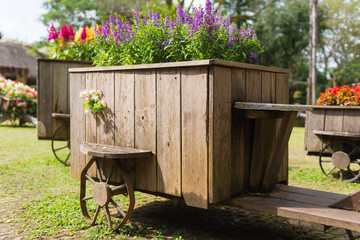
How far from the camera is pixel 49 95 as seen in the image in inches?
243

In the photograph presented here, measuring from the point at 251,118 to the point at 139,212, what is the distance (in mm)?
1853

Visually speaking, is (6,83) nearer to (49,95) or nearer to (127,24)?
(49,95)

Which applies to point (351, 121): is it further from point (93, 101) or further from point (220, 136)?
point (93, 101)

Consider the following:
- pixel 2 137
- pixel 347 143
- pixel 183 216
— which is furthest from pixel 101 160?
pixel 2 137

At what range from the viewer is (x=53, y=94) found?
619 cm

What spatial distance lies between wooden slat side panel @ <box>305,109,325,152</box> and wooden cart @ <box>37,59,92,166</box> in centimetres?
382

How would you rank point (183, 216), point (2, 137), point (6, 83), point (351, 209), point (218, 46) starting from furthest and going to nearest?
point (6, 83), point (2, 137), point (183, 216), point (218, 46), point (351, 209)

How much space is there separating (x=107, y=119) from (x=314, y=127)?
3.78m

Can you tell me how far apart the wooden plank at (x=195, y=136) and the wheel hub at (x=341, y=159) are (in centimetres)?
365

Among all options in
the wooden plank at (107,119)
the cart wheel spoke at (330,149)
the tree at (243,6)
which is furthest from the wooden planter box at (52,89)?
the tree at (243,6)

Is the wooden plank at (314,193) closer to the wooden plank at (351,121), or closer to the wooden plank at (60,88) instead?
the wooden plank at (351,121)

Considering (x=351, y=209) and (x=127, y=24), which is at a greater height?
(x=127, y=24)

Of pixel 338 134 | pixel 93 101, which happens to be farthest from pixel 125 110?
pixel 338 134

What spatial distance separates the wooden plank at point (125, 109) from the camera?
3.45 metres
